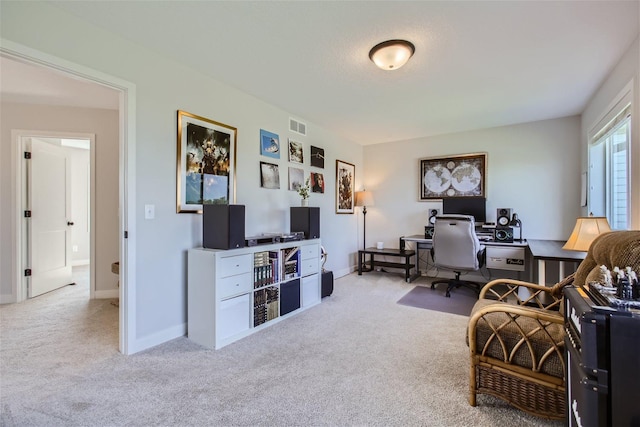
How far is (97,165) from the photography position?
141 inches

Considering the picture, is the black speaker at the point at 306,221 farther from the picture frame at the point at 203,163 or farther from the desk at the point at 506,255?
the desk at the point at 506,255

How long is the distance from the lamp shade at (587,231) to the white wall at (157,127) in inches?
110

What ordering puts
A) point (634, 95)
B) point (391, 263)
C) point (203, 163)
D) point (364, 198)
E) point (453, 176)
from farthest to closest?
point (364, 198) → point (391, 263) → point (453, 176) → point (203, 163) → point (634, 95)

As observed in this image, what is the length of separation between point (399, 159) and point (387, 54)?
10.0 feet

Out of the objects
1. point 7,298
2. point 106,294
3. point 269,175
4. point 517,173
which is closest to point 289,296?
point 269,175

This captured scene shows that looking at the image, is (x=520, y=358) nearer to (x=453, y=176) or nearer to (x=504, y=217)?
(x=504, y=217)

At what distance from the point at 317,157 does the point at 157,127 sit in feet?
7.43

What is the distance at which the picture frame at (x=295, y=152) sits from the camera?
3.69 m

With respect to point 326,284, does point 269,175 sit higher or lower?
higher

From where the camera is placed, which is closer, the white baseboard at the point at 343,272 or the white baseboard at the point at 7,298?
the white baseboard at the point at 7,298

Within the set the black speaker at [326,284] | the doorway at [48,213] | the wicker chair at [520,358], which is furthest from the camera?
the black speaker at [326,284]

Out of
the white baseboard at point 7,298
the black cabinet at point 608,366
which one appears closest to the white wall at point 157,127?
the white baseboard at point 7,298

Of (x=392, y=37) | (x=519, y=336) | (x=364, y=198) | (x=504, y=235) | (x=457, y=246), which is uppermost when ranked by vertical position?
(x=392, y=37)

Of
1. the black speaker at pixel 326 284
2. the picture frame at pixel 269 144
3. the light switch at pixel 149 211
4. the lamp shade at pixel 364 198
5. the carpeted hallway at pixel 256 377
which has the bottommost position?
the carpeted hallway at pixel 256 377
